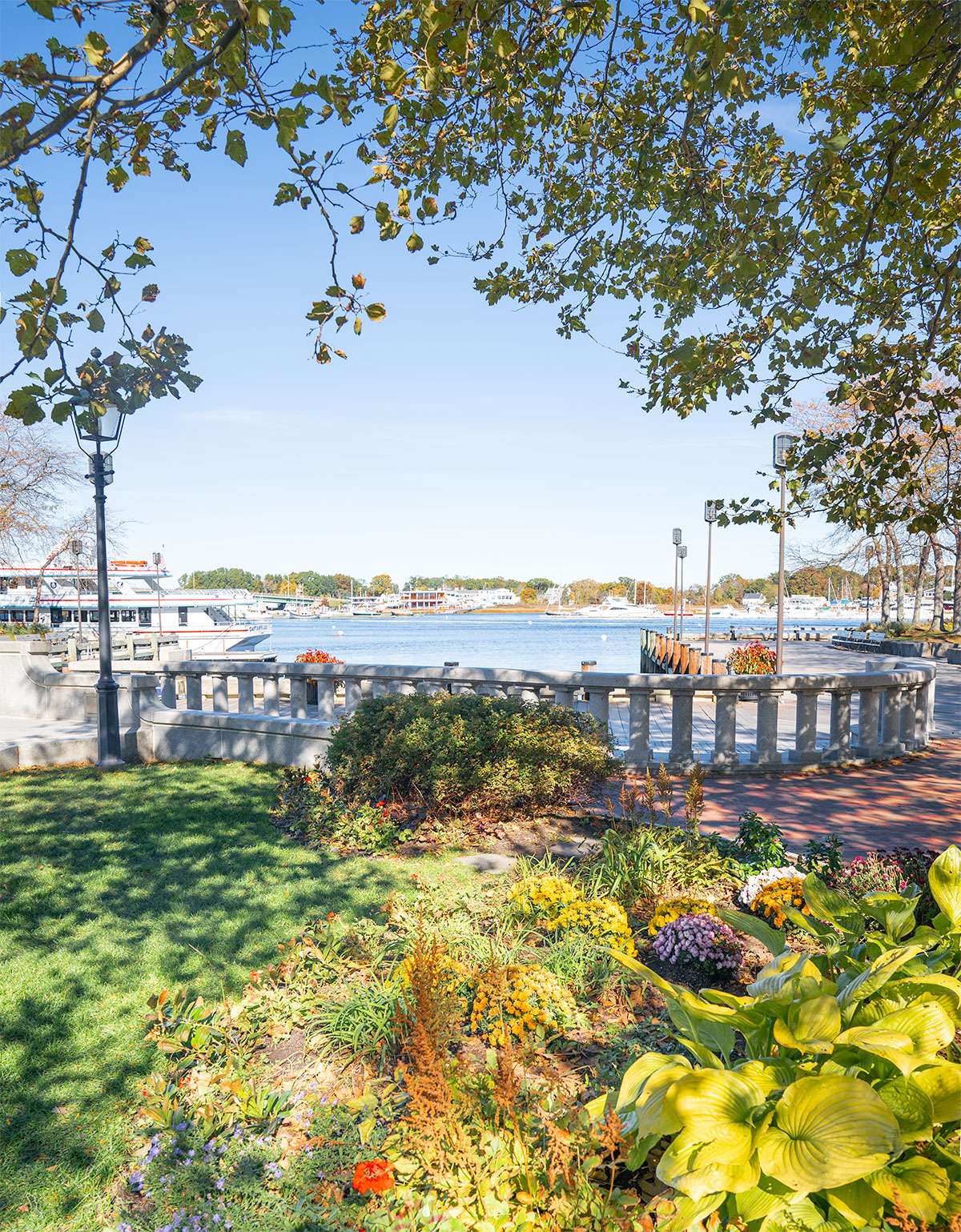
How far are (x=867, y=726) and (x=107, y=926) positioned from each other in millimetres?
7886

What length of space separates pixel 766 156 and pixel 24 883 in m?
7.72

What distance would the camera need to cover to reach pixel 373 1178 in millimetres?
2068

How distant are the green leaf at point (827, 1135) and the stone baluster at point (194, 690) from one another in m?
9.60

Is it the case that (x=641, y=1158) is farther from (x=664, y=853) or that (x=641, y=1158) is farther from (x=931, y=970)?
(x=664, y=853)

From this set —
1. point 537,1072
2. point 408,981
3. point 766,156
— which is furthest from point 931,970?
point 766,156

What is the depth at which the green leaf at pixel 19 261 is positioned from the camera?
2.88m

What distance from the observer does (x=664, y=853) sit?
463cm

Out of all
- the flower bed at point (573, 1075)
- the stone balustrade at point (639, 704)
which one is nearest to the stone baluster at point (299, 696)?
the stone balustrade at point (639, 704)

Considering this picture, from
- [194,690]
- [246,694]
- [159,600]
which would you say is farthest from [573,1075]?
[159,600]

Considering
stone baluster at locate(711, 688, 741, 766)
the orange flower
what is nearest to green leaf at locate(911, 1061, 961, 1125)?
the orange flower

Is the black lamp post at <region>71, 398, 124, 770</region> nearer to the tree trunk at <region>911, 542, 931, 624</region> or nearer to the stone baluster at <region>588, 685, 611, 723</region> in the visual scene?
the stone baluster at <region>588, 685, 611, 723</region>

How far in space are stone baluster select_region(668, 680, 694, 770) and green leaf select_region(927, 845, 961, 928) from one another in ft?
17.0

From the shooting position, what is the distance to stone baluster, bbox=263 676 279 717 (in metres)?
9.67

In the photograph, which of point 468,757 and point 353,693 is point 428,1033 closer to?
point 468,757
